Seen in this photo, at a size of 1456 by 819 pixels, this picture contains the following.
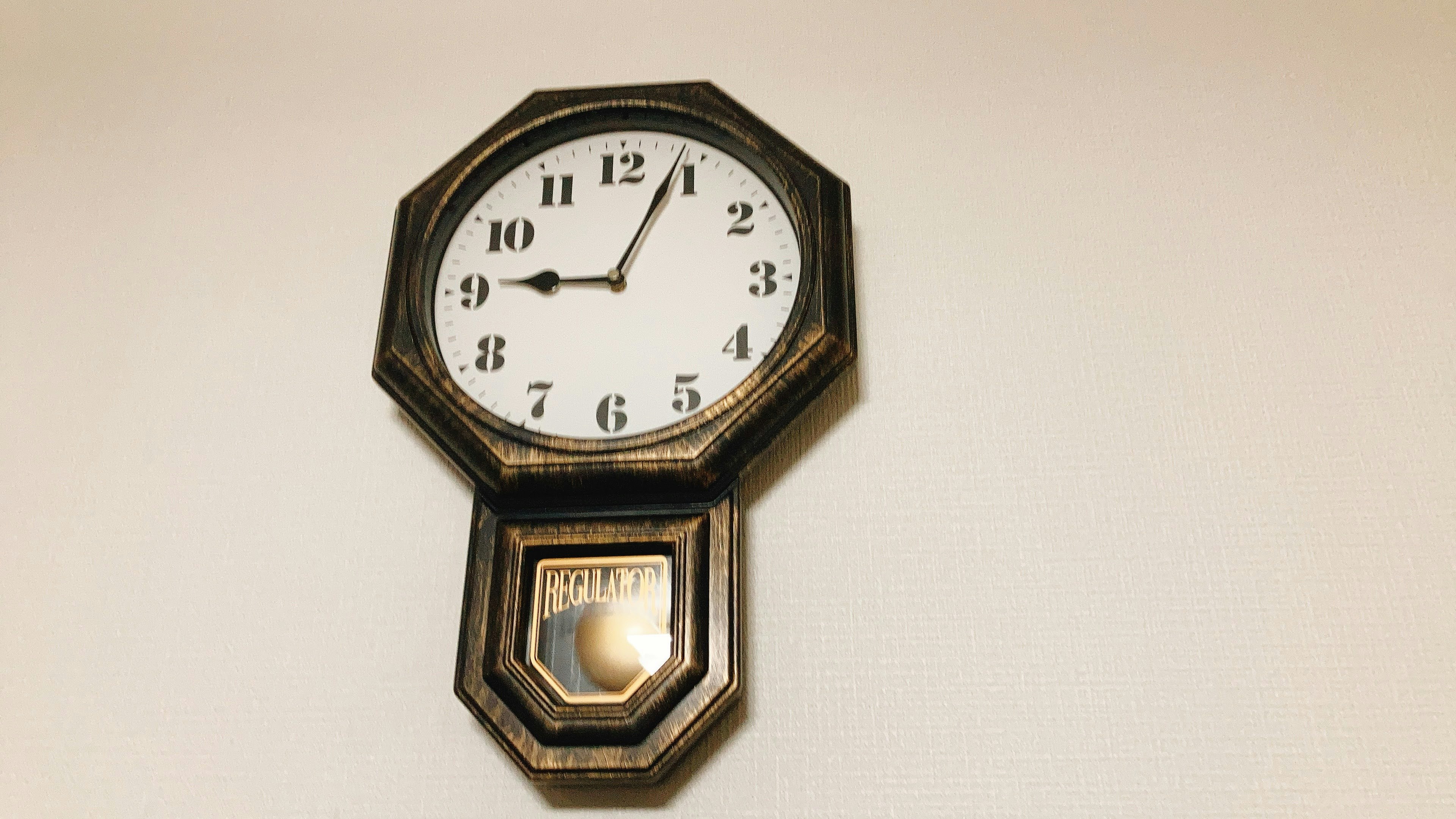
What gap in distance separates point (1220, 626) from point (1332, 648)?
79mm

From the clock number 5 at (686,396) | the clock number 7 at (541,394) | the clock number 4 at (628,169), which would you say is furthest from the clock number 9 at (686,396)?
the clock number 4 at (628,169)

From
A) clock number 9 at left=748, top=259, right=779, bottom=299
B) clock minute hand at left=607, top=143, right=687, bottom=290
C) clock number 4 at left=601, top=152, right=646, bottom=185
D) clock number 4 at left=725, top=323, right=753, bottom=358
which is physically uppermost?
clock number 4 at left=601, top=152, right=646, bottom=185

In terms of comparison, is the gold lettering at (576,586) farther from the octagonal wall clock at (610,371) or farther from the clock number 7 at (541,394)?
the clock number 7 at (541,394)

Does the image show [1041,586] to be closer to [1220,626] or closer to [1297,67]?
[1220,626]

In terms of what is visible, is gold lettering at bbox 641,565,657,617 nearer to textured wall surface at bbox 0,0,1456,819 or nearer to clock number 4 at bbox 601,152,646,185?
→ textured wall surface at bbox 0,0,1456,819

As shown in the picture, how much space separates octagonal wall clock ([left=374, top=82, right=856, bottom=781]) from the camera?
27.9 inches

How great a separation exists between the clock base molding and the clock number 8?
12cm

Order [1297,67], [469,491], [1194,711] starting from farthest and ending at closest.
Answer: [1297,67] < [469,491] < [1194,711]

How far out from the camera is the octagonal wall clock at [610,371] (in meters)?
0.71

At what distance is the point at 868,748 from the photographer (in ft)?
2.35

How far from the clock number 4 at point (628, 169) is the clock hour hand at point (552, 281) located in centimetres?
10

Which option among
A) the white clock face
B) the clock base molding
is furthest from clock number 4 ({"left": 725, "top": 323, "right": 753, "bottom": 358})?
the clock base molding

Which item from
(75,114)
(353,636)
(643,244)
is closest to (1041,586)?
(643,244)

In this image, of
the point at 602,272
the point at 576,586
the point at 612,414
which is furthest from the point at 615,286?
the point at 576,586
